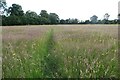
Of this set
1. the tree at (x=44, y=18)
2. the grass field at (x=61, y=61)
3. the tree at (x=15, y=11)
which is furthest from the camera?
the tree at (x=15, y=11)

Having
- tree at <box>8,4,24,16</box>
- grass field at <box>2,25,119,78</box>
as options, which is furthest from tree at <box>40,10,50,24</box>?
grass field at <box>2,25,119,78</box>

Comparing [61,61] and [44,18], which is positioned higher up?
[44,18]

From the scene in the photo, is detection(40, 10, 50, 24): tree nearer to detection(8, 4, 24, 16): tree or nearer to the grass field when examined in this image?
detection(8, 4, 24, 16): tree

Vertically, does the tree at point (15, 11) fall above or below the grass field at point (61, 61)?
above

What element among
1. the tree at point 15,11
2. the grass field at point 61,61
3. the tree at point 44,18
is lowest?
the grass field at point 61,61

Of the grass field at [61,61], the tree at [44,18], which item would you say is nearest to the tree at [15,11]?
the tree at [44,18]

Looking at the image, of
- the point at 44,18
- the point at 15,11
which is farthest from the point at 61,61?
the point at 15,11

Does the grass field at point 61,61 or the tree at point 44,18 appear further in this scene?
the tree at point 44,18

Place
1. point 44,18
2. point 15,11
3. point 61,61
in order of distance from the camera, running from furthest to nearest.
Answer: point 15,11, point 44,18, point 61,61

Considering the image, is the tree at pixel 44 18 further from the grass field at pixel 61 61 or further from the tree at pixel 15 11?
the grass field at pixel 61 61

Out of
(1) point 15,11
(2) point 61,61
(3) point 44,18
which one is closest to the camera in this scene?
(2) point 61,61

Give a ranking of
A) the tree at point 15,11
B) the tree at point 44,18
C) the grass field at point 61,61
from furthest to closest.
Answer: the tree at point 15,11
the tree at point 44,18
the grass field at point 61,61

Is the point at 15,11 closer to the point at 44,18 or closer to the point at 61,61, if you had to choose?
the point at 44,18

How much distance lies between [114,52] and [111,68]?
879 millimetres
